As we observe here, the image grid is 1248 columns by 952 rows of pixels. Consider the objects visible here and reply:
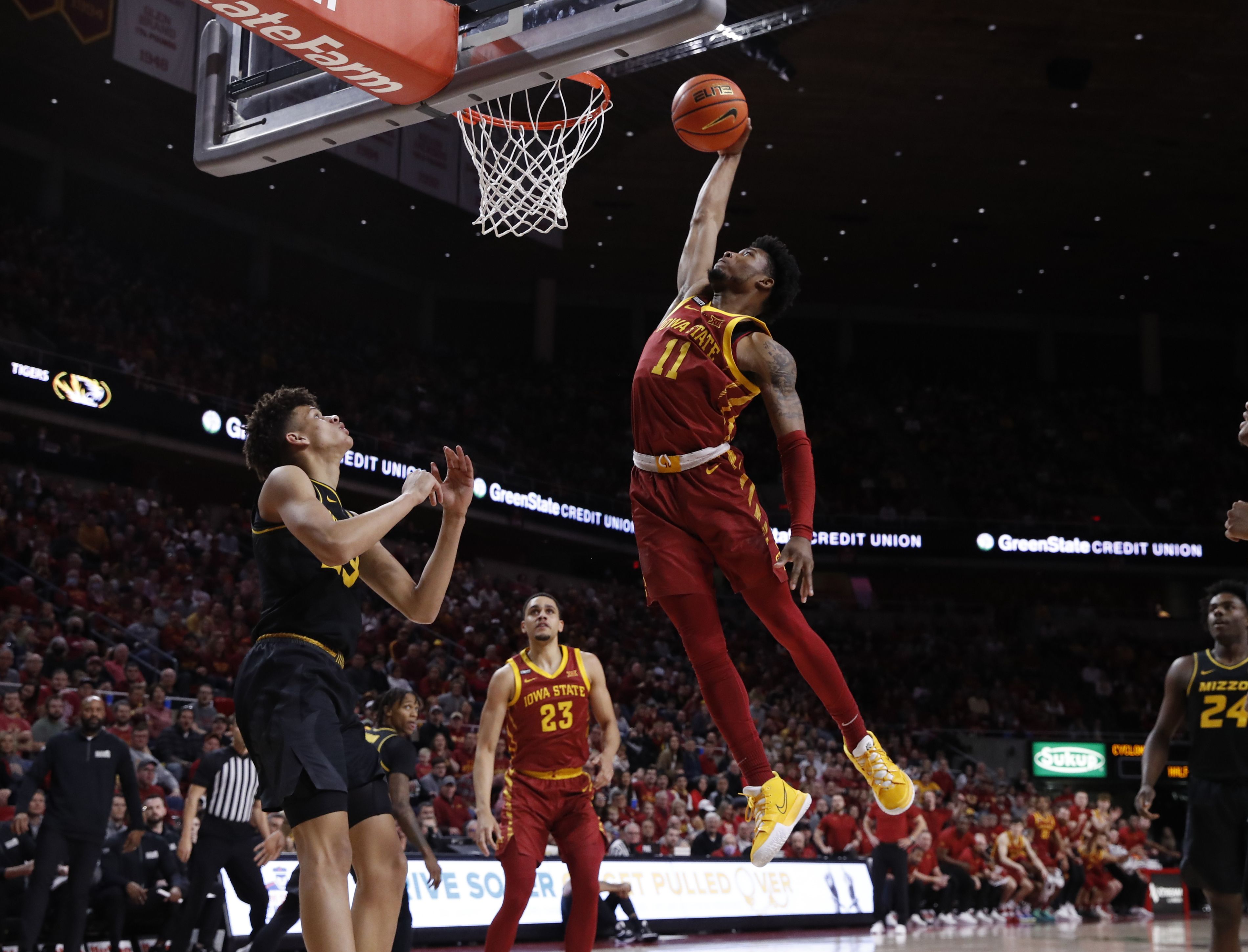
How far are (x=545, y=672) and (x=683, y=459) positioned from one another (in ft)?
9.07

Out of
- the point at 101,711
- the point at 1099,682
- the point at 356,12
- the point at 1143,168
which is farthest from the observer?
the point at 1099,682

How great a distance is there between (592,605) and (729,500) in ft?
67.0

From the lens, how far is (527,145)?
28.3ft

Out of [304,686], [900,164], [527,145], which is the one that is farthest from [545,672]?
[900,164]

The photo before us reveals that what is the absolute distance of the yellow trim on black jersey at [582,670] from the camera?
24.8ft

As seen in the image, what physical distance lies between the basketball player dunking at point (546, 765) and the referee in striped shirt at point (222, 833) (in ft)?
8.01

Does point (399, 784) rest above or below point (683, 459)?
below

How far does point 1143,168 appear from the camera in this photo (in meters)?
24.8

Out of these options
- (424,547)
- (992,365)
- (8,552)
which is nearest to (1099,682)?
(992,365)

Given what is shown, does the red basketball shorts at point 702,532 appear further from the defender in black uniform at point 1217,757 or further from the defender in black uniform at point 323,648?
the defender in black uniform at point 1217,757

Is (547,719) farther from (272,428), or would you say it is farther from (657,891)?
(657,891)

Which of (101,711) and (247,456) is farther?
(101,711)

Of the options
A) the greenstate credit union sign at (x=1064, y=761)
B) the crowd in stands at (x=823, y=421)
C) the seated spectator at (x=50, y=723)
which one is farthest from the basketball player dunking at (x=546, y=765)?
the greenstate credit union sign at (x=1064, y=761)

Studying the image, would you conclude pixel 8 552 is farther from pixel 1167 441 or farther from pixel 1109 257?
Answer: pixel 1167 441
